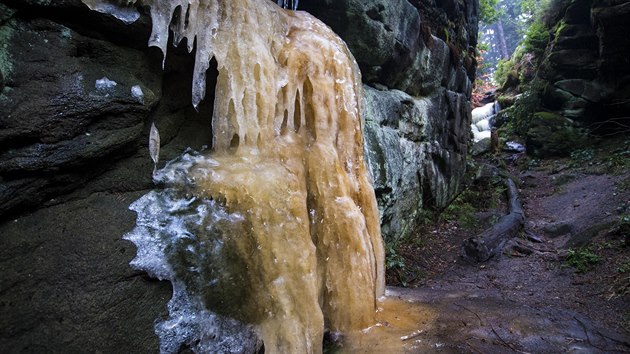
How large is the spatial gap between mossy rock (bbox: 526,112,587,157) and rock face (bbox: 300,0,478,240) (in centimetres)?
→ 386

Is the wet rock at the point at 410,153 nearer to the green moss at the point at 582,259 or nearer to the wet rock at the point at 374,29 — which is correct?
the wet rock at the point at 374,29

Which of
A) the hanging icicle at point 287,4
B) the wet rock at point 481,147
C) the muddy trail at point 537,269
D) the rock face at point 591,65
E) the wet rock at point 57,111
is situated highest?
the rock face at point 591,65

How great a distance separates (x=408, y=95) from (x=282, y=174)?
19.4 feet

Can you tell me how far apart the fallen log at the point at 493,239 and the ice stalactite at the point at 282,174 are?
11.1 ft

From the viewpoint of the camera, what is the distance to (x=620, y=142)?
11258 mm

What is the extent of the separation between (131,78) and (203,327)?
2.09 meters

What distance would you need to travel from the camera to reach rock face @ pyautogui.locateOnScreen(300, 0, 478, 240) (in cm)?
656

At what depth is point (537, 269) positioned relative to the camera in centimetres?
616

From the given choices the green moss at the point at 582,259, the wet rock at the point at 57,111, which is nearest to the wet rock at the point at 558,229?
the green moss at the point at 582,259

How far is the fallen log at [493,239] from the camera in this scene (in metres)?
6.80

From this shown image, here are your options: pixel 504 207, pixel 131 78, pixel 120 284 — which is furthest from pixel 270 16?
pixel 504 207

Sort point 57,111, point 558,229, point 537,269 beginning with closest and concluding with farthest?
point 57,111 < point 537,269 < point 558,229

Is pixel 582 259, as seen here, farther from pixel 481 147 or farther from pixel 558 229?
pixel 481 147

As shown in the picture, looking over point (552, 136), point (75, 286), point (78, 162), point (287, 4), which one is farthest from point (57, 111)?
point (552, 136)
